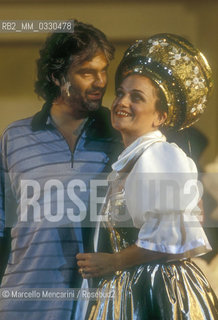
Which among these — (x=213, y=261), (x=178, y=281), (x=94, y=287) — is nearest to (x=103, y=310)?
(x=94, y=287)

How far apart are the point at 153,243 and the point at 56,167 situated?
48 centimetres

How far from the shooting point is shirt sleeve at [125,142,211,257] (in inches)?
77.1

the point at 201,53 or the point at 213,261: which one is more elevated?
the point at 201,53

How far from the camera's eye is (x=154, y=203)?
1.98 m

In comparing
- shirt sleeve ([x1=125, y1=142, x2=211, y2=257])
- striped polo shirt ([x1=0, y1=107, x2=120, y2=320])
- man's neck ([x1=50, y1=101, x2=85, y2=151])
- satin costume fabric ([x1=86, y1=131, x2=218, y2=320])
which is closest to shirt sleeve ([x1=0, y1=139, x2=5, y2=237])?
striped polo shirt ([x1=0, y1=107, x2=120, y2=320])

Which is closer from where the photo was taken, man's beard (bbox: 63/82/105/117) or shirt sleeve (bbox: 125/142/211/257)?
shirt sleeve (bbox: 125/142/211/257)

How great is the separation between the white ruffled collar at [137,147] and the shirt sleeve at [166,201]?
2cm

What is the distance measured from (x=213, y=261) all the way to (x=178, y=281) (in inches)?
7.3

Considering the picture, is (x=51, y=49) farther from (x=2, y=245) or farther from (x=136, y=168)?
(x=2, y=245)

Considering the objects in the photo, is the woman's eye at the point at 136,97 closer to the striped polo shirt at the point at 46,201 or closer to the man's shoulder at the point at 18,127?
the striped polo shirt at the point at 46,201

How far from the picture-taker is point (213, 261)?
2.08m

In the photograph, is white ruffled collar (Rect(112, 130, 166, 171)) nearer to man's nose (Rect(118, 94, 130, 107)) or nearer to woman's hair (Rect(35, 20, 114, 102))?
man's nose (Rect(118, 94, 130, 107))

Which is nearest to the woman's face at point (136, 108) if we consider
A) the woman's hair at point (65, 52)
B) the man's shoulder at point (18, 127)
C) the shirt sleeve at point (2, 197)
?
the woman's hair at point (65, 52)

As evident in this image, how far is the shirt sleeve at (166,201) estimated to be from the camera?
77.1 inches
